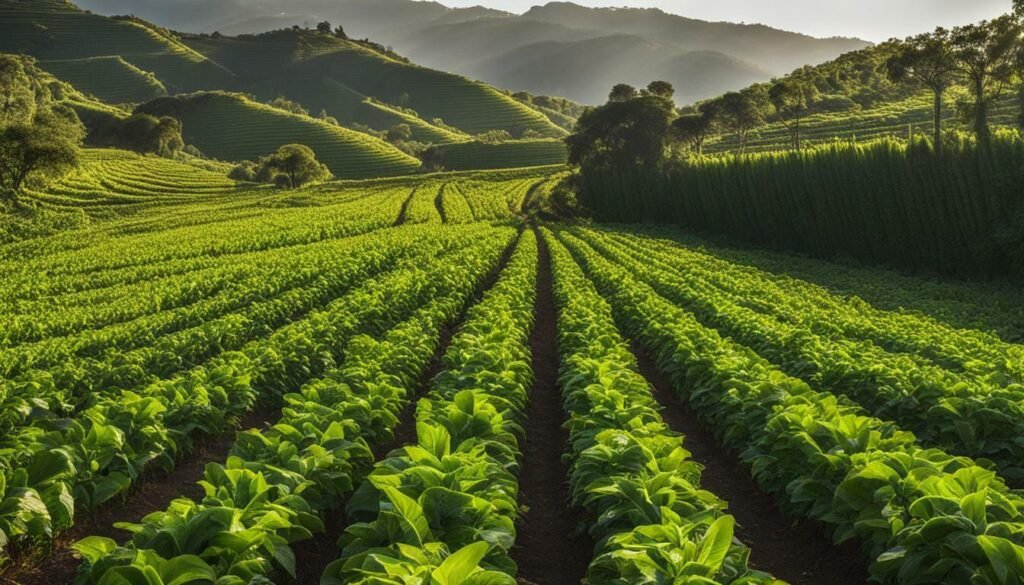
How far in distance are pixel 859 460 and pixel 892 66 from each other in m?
57.0

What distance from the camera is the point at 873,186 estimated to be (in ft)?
126

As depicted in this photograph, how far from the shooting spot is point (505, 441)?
750 centimetres

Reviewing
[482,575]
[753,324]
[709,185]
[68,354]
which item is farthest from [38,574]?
[709,185]

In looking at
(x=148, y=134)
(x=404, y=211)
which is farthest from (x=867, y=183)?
(x=148, y=134)

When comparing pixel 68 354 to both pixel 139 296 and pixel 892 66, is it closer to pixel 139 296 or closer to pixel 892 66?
pixel 139 296

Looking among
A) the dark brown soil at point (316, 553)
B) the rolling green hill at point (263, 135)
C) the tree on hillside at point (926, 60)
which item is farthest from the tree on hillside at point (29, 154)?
the tree on hillside at point (926, 60)

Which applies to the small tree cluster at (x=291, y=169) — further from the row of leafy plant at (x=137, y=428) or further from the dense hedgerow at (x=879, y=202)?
the row of leafy plant at (x=137, y=428)

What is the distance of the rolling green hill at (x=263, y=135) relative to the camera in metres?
129

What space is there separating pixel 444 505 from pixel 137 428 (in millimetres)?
4647

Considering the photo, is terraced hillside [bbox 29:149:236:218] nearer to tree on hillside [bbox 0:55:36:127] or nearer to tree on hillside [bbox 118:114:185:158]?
tree on hillside [bbox 0:55:36:127]

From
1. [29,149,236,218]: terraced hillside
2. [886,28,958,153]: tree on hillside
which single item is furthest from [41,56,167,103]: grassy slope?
[886,28,958,153]: tree on hillside

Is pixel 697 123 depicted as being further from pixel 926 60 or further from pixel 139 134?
pixel 139 134

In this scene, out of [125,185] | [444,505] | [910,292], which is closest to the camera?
[444,505]

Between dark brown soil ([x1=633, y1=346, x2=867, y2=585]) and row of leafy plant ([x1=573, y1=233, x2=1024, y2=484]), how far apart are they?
7.56 feet
